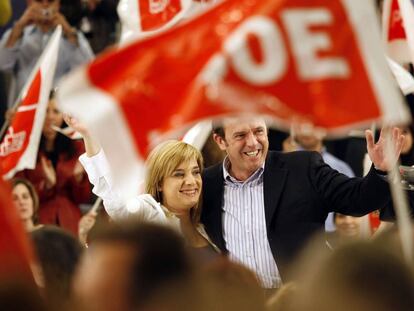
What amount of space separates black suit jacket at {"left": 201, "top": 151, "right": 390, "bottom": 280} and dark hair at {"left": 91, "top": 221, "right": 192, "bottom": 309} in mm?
2987

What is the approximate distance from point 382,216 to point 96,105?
9.46ft

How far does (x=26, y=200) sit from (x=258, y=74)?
4537 millimetres

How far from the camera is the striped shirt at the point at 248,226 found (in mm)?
6215

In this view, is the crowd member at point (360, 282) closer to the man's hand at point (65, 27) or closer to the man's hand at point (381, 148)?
the man's hand at point (381, 148)

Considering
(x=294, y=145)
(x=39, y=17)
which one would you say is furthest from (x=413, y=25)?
(x=39, y=17)

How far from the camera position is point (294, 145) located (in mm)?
9500

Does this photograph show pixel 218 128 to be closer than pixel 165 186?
No

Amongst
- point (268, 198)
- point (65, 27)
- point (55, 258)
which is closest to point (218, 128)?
point (268, 198)

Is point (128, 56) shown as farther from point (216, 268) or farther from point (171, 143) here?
point (171, 143)

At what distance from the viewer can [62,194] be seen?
9.19 metres

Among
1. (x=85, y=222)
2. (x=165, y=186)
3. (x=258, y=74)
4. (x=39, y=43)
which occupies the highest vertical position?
(x=39, y=43)

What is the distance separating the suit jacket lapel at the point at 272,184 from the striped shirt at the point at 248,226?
37 millimetres

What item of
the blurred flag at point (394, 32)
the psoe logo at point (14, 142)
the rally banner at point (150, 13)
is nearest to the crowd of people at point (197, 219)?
the psoe logo at point (14, 142)

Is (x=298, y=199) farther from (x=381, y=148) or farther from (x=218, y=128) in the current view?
(x=381, y=148)
